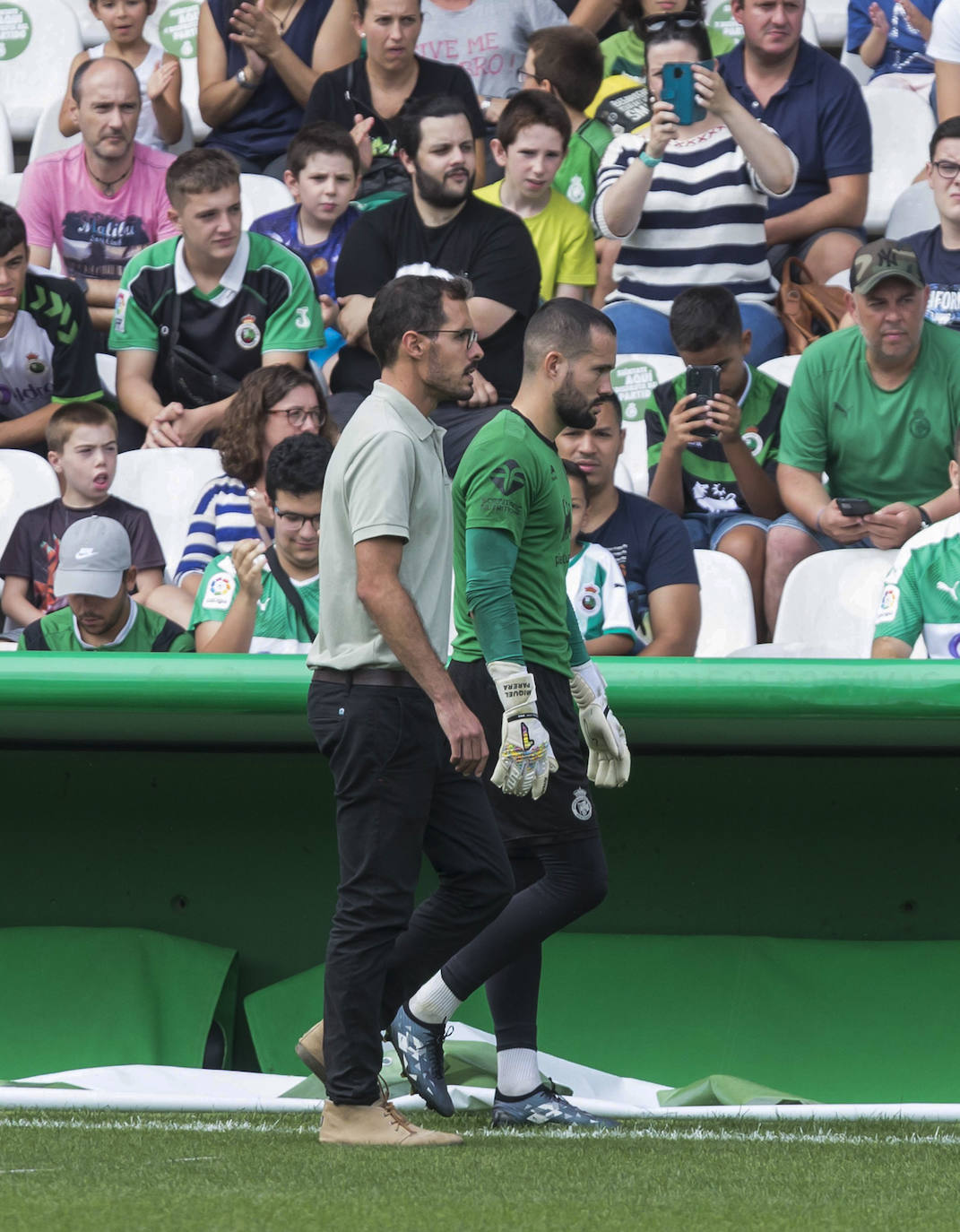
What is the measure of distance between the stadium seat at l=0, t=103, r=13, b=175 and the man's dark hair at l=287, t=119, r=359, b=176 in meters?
2.08

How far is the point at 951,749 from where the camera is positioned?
15.8 ft

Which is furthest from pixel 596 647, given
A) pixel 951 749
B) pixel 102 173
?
pixel 102 173

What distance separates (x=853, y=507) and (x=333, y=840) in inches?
71.9

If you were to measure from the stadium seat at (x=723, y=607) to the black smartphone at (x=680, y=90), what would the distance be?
1945 mm

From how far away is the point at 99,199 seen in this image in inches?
279

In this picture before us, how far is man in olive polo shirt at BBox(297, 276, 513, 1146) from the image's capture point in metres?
3.07

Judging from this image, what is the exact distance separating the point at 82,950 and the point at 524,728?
6.63 ft

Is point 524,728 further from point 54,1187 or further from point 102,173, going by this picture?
point 102,173

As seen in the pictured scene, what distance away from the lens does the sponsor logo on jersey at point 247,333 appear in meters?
6.24

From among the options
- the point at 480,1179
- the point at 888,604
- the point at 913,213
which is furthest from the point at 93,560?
the point at 913,213

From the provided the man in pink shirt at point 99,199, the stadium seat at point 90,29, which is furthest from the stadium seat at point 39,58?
the man in pink shirt at point 99,199

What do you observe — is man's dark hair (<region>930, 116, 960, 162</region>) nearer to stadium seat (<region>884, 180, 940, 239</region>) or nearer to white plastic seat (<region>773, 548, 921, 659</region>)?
stadium seat (<region>884, 180, 940, 239</region>)

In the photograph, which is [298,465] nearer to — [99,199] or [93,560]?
[93,560]

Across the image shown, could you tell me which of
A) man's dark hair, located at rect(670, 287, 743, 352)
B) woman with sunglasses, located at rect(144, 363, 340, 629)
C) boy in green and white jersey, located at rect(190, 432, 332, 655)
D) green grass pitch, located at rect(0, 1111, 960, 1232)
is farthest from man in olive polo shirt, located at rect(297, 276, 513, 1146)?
man's dark hair, located at rect(670, 287, 743, 352)
